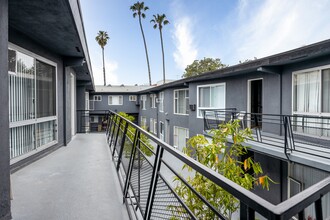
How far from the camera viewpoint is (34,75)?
15.7 ft

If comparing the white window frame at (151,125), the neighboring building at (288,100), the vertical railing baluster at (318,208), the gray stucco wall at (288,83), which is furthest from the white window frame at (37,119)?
the white window frame at (151,125)

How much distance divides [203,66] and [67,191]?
96.9 feet

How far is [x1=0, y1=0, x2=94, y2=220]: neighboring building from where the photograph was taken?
2.21 metres

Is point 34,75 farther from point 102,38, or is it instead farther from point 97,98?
point 102,38

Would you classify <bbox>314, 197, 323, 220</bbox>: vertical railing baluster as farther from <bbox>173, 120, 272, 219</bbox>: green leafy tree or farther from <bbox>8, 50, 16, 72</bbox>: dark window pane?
<bbox>8, 50, 16, 72</bbox>: dark window pane

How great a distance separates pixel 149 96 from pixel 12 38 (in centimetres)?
1775

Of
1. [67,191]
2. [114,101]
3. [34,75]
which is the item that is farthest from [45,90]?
[114,101]

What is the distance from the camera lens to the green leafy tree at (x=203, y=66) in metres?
30.3

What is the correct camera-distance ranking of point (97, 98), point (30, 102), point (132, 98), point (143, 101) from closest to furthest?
point (30, 102), point (143, 101), point (97, 98), point (132, 98)

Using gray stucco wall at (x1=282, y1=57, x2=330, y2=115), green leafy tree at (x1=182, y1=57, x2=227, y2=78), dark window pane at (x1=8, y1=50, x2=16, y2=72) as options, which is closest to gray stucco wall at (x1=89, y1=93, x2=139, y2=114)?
green leafy tree at (x1=182, y1=57, x2=227, y2=78)

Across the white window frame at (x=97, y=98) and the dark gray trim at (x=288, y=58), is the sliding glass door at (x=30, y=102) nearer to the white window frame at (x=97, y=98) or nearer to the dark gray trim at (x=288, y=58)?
the dark gray trim at (x=288, y=58)

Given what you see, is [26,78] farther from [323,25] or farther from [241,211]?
[323,25]

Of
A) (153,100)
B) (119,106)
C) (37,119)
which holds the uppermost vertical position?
(153,100)

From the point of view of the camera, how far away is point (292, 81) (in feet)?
22.1
